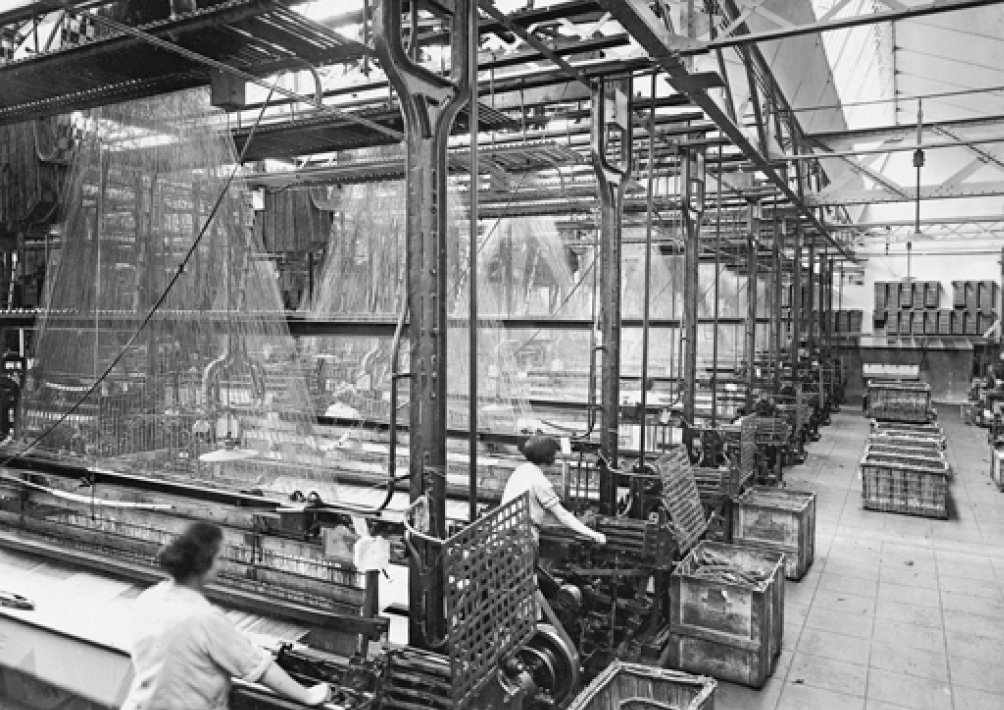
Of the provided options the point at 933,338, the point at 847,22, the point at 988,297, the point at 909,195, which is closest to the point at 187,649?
the point at 847,22

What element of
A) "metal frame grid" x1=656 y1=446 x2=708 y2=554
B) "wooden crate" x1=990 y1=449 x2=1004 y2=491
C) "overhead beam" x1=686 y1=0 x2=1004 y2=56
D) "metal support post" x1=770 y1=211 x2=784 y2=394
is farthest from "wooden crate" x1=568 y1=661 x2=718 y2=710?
"wooden crate" x1=990 y1=449 x2=1004 y2=491

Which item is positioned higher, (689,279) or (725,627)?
(689,279)

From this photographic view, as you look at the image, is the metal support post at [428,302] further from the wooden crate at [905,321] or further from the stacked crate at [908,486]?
the wooden crate at [905,321]

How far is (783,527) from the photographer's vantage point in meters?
6.31

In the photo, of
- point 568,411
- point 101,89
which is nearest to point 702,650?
point 568,411

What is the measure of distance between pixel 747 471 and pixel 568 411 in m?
1.97

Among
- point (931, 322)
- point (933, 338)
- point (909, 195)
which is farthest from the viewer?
point (933, 338)

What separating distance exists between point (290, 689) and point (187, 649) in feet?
1.14

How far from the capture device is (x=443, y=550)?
106 inches

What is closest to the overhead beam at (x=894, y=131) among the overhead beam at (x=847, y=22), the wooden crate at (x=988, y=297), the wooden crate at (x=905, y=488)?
the wooden crate at (x=905, y=488)

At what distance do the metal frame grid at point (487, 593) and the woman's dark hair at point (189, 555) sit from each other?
0.80m

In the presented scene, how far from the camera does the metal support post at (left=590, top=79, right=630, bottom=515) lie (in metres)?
5.21

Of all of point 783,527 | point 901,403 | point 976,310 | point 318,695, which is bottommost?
point 783,527

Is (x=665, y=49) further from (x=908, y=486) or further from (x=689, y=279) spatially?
(x=908, y=486)
